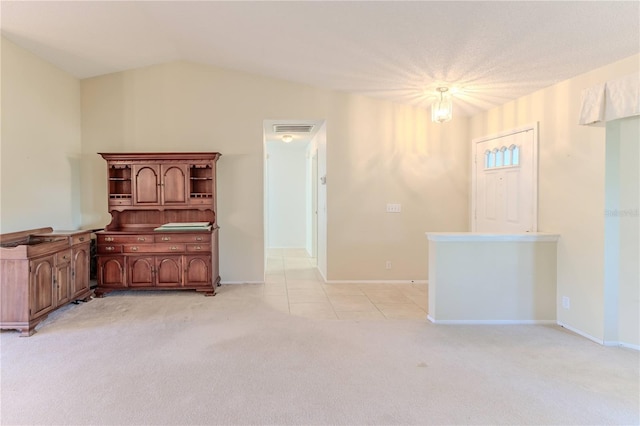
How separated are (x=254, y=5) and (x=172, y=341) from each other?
2969mm

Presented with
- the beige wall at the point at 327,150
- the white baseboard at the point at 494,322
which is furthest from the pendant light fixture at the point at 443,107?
the white baseboard at the point at 494,322

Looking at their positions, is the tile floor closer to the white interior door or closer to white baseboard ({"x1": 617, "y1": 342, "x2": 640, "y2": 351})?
the white interior door

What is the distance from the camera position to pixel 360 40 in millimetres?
3568

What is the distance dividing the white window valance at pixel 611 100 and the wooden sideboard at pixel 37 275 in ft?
16.7

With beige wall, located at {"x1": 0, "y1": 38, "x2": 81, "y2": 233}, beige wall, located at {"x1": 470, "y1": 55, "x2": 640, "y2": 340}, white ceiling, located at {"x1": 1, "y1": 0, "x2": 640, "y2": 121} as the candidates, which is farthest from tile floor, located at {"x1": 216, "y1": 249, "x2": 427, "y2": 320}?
white ceiling, located at {"x1": 1, "y1": 0, "x2": 640, "y2": 121}

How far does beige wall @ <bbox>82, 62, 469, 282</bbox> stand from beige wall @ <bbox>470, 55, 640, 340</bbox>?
164 cm

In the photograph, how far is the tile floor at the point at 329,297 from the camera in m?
4.12

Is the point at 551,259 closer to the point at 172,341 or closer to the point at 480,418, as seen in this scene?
the point at 480,418

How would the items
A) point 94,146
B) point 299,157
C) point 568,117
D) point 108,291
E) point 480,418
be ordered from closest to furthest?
point 480,418 < point 568,117 < point 108,291 < point 94,146 < point 299,157

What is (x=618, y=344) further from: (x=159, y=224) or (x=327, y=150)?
(x=159, y=224)

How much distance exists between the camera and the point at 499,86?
401cm

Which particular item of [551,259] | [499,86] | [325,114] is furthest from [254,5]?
[551,259]

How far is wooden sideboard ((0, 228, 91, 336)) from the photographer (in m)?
3.47

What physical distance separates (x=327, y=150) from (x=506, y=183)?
2.32 metres
